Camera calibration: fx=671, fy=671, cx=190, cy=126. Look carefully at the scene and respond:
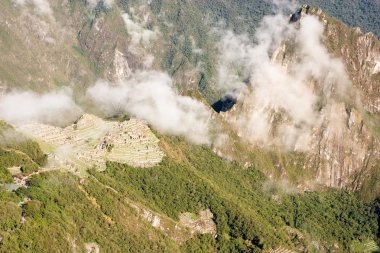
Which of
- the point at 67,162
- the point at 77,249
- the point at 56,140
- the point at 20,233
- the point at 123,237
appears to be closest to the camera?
the point at 20,233

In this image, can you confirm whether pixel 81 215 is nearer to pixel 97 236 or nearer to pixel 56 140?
pixel 97 236

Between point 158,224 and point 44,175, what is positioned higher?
point 44,175

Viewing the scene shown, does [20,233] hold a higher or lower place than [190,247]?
higher

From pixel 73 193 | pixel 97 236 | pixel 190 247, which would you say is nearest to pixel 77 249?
pixel 97 236

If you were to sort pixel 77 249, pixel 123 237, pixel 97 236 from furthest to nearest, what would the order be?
pixel 123 237
pixel 97 236
pixel 77 249

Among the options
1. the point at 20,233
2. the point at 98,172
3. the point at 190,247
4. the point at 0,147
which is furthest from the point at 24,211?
the point at 190,247

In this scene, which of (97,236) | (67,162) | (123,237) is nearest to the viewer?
(97,236)

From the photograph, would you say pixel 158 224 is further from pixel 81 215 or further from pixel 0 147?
pixel 0 147

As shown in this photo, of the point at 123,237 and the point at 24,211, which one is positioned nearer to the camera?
the point at 24,211

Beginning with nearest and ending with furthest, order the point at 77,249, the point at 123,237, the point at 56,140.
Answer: the point at 77,249, the point at 123,237, the point at 56,140
